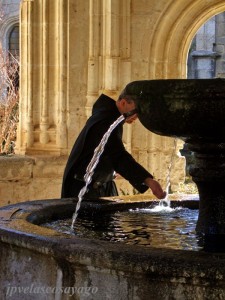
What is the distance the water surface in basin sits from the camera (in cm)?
436

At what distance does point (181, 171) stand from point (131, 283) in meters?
6.49

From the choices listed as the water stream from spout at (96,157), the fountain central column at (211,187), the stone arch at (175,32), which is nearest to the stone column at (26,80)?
the stone arch at (175,32)

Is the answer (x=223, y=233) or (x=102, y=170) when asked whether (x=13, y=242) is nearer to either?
(x=223, y=233)

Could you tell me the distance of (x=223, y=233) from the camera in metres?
4.44

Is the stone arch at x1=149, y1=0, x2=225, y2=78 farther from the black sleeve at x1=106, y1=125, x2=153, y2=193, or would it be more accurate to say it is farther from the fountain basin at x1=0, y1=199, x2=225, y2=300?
the fountain basin at x1=0, y1=199, x2=225, y2=300

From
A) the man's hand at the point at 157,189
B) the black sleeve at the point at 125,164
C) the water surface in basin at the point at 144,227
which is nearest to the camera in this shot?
the water surface in basin at the point at 144,227

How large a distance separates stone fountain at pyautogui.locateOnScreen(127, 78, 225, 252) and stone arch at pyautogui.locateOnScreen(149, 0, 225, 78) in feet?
17.1

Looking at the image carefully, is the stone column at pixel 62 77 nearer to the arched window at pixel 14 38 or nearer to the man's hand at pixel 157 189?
the man's hand at pixel 157 189

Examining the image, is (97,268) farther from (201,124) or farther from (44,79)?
(44,79)

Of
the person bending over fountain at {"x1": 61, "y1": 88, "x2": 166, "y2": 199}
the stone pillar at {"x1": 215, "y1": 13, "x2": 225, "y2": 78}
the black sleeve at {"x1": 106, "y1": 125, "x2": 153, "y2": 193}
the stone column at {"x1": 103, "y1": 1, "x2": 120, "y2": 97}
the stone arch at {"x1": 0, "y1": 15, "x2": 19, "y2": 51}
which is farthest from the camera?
the stone arch at {"x1": 0, "y1": 15, "x2": 19, "y2": 51}

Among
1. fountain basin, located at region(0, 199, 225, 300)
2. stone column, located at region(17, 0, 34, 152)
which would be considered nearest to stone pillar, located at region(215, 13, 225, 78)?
stone column, located at region(17, 0, 34, 152)

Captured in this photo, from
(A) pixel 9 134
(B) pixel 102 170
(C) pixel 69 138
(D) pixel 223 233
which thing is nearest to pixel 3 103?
(A) pixel 9 134

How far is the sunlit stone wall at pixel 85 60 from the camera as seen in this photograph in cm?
940

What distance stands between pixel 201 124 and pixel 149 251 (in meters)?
0.80
